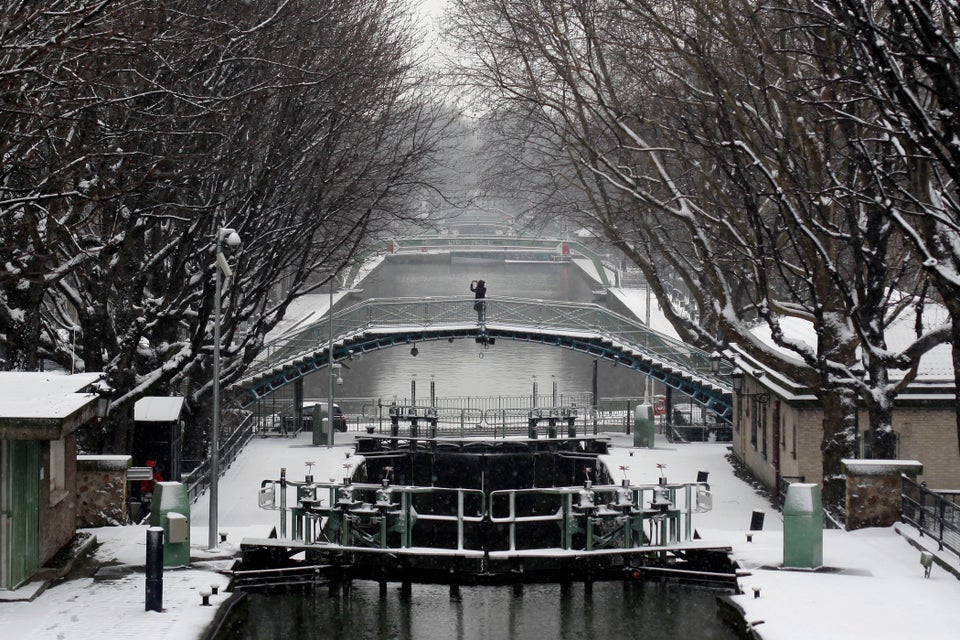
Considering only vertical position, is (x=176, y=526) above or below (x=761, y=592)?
above

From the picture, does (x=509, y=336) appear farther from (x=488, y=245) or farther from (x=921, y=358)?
(x=488, y=245)

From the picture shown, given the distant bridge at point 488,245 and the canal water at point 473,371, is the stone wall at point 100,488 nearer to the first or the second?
the canal water at point 473,371

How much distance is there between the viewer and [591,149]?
119 ft

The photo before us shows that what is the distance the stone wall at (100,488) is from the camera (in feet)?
85.3

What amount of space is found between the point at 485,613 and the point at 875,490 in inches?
305

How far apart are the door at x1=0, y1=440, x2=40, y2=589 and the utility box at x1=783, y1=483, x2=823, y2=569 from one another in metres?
11.7

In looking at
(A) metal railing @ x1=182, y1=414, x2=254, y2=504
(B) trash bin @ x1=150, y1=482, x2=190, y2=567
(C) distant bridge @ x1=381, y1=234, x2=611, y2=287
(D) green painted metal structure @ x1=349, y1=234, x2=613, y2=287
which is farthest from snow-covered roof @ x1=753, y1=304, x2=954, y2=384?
(C) distant bridge @ x1=381, y1=234, x2=611, y2=287

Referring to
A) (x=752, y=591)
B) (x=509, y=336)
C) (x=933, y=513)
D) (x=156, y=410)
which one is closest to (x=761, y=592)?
(x=752, y=591)

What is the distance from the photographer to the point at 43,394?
21.0 metres

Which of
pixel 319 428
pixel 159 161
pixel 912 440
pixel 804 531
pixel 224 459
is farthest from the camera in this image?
pixel 319 428

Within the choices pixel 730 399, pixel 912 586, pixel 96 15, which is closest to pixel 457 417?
pixel 730 399

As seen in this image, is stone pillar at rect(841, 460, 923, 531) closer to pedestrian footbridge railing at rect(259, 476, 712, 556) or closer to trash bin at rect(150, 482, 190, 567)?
pedestrian footbridge railing at rect(259, 476, 712, 556)

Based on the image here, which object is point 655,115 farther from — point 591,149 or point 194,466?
point 194,466

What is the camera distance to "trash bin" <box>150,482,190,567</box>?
23234mm
